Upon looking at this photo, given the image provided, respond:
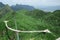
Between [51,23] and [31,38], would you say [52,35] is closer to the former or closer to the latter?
[31,38]

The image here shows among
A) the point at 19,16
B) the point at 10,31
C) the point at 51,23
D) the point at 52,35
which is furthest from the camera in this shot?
the point at 19,16

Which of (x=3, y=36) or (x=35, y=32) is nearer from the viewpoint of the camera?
(x=35, y=32)

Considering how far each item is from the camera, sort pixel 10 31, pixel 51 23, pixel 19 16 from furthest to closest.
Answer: pixel 19 16
pixel 51 23
pixel 10 31

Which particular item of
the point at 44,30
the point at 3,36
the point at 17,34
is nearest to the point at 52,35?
the point at 44,30

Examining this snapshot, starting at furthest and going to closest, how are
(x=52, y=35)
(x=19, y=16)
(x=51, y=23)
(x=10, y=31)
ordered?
1. (x=19, y=16)
2. (x=51, y=23)
3. (x=10, y=31)
4. (x=52, y=35)

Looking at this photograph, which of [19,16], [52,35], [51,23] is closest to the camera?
[52,35]

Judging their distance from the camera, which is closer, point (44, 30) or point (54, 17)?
point (44, 30)

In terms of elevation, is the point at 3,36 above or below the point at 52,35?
below

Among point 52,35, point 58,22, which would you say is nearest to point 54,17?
point 58,22

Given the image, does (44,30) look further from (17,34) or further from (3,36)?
(3,36)
